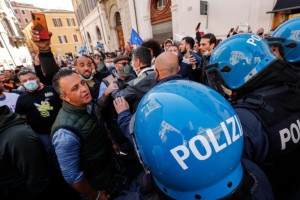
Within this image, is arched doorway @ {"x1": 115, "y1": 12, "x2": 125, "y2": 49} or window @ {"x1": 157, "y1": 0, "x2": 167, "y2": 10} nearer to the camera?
window @ {"x1": 157, "y1": 0, "x2": 167, "y2": 10}

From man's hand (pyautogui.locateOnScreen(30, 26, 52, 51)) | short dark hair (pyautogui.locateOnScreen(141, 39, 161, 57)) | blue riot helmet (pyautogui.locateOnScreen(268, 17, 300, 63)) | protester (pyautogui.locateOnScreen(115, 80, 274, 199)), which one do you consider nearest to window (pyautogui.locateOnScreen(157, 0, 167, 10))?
short dark hair (pyautogui.locateOnScreen(141, 39, 161, 57))

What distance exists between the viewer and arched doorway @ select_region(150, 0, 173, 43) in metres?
10.6

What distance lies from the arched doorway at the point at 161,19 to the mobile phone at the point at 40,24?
1014cm

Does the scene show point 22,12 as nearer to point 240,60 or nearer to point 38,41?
point 38,41

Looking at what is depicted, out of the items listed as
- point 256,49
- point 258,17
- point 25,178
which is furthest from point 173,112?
point 258,17

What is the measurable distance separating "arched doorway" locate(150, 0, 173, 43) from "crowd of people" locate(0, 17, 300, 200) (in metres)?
9.59

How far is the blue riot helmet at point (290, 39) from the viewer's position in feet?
6.92

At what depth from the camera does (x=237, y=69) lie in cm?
127

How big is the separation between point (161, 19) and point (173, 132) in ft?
40.0

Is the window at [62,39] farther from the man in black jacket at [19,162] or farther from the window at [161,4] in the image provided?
the man in black jacket at [19,162]

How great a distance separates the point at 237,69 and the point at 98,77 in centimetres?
289

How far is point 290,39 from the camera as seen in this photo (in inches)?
84.5

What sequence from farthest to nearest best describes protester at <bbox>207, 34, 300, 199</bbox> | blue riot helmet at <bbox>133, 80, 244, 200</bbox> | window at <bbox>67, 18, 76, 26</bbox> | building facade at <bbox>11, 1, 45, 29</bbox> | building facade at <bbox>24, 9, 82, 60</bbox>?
building facade at <bbox>11, 1, 45, 29</bbox>, window at <bbox>67, 18, 76, 26</bbox>, building facade at <bbox>24, 9, 82, 60</bbox>, protester at <bbox>207, 34, 300, 199</bbox>, blue riot helmet at <bbox>133, 80, 244, 200</bbox>

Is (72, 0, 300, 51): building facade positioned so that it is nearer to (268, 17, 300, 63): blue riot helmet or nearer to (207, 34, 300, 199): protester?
(268, 17, 300, 63): blue riot helmet
